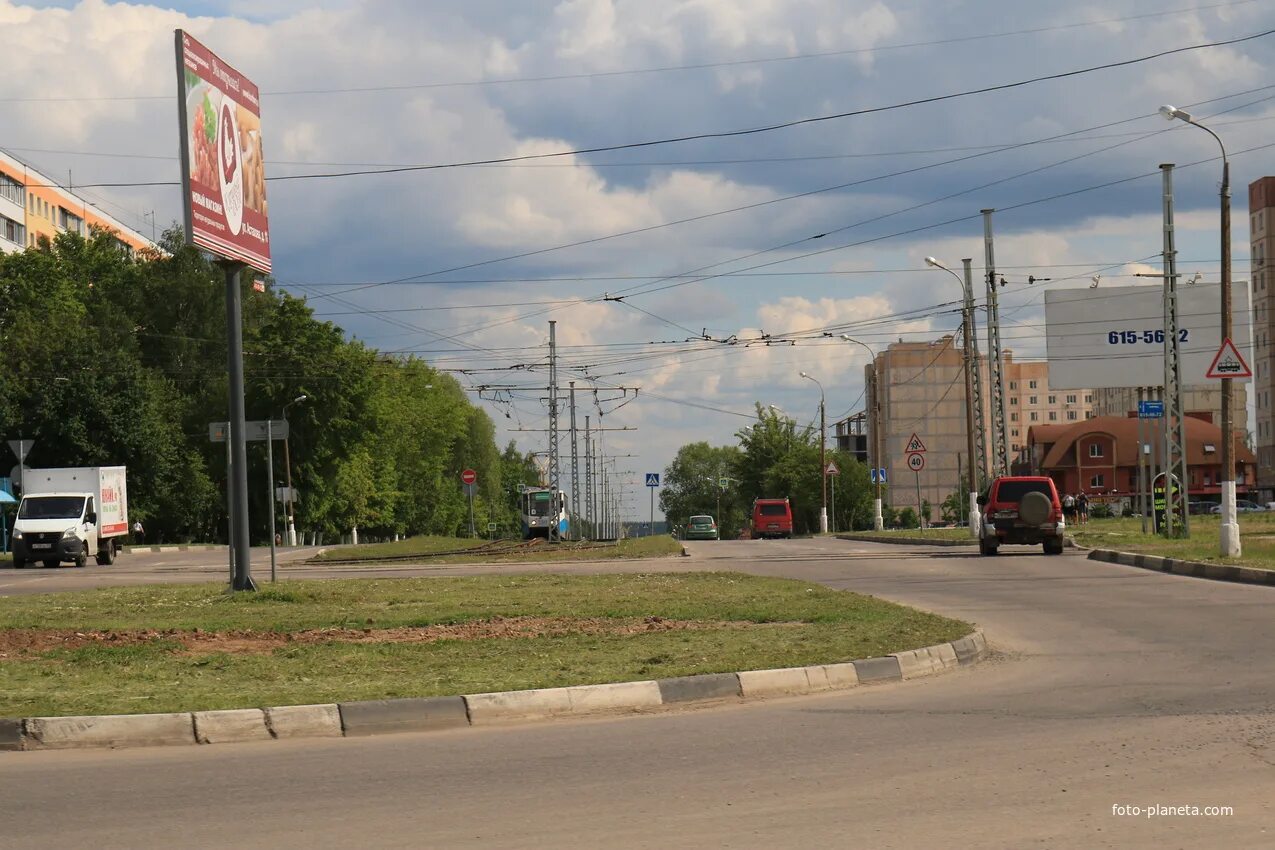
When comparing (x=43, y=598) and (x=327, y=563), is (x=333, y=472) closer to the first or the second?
(x=327, y=563)

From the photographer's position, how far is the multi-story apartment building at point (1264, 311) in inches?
5389

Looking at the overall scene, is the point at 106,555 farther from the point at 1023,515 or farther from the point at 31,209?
the point at 31,209

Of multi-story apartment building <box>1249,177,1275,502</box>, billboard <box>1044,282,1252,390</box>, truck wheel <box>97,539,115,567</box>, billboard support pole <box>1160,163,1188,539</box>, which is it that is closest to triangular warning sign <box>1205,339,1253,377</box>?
billboard support pole <box>1160,163,1188,539</box>

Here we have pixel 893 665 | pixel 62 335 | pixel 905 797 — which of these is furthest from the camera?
pixel 62 335

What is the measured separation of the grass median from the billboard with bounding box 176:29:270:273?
19.1 feet

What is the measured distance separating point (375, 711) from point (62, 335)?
211 feet

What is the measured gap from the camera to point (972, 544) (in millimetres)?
45969

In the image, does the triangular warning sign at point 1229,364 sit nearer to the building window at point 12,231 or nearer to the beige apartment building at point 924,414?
the building window at point 12,231

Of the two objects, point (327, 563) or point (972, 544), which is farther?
point (972, 544)

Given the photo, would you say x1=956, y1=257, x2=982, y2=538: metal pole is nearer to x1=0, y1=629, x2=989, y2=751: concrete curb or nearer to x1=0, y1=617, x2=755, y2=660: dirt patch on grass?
x1=0, y1=617, x2=755, y2=660: dirt patch on grass

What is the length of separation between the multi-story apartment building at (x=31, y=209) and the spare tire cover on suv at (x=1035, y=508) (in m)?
69.2

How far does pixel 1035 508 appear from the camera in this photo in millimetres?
35031

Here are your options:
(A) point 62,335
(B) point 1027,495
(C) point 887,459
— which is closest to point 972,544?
(B) point 1027,495

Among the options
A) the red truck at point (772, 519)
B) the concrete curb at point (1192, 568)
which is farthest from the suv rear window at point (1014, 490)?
the red truck at point (772, 519)
